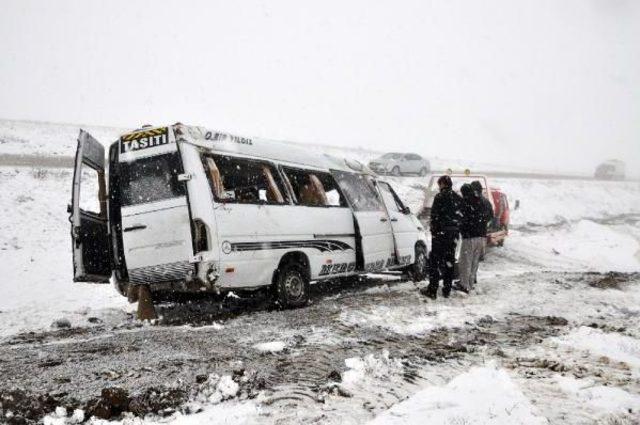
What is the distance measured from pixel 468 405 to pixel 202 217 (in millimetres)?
3450

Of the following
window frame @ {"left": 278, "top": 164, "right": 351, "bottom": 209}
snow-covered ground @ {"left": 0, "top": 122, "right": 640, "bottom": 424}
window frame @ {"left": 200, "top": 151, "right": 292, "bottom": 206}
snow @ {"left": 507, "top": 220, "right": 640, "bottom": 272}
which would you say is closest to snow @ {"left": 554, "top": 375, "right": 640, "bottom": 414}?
snow-covered ground @ {"left": 0, "top": 122, "right": 640, "bottom": 424}

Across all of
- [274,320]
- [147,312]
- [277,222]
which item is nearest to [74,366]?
[147,312]

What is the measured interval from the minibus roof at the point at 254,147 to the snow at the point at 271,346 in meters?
2.48

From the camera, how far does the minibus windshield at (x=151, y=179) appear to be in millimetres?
5758

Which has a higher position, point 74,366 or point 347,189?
point 347,189

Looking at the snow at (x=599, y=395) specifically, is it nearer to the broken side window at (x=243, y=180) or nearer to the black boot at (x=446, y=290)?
the black boot at (x=446, y=290)

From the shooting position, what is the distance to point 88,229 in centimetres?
593

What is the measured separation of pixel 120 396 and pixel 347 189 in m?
5.43

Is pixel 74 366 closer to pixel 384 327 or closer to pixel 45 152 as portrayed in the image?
pixel 384 327

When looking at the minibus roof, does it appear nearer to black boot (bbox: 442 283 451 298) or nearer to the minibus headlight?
the minibus headlight

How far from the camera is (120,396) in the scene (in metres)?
3.32

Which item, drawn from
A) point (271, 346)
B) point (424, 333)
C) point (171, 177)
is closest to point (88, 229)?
point (171, 177)

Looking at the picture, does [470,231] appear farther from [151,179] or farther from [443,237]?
[151,179]

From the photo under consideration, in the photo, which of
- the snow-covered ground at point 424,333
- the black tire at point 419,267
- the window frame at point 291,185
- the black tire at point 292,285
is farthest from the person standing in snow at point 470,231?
→ the black tire at point 292,285
